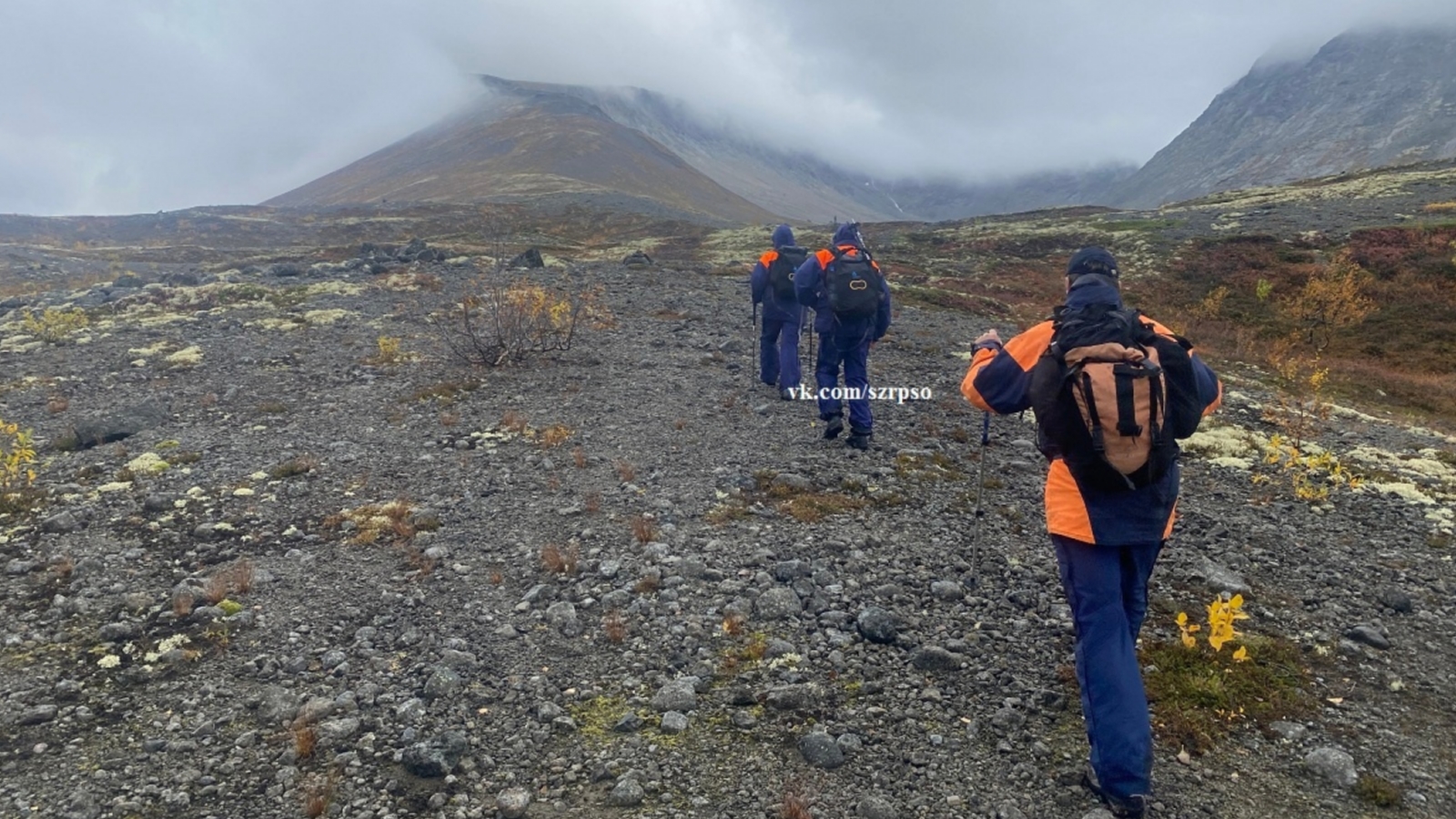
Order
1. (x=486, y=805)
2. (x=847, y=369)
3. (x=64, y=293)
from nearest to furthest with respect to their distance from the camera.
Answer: (x=486, y=805) < (x=847, y=369) < (x=64, y=293)

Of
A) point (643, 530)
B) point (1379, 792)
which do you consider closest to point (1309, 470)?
point (1379, 792)

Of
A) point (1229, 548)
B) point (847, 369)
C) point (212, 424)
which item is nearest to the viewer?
point (1229, 548)

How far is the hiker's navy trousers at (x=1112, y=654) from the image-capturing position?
4152mm

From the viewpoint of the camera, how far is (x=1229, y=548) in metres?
8.08

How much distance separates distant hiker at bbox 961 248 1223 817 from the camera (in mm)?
4156

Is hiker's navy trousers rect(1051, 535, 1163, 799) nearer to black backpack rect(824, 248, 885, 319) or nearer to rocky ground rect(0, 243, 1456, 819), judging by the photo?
rocky ground rect(0, 243, 1456, 819)

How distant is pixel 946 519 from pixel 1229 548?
2.95m

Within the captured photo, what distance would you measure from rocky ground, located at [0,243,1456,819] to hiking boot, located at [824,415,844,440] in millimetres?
454

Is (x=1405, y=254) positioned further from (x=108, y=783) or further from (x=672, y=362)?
(x=108, y=783)

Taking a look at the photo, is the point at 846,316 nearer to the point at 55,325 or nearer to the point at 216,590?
the point at 216,590

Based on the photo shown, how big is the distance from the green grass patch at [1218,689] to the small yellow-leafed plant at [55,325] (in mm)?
24418

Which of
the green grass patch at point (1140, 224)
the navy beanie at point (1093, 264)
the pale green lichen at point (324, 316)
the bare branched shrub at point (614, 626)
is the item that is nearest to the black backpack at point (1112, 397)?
the navy beanie at point (1093, 264)

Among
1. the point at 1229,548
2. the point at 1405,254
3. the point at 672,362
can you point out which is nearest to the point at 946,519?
the point at 1229,548

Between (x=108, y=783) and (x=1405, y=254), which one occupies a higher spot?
(x=1405, y=254)
